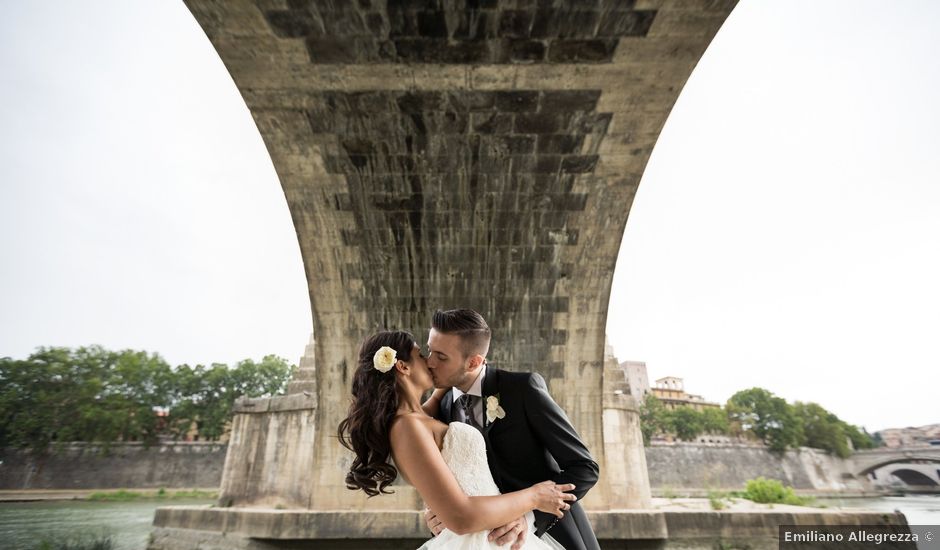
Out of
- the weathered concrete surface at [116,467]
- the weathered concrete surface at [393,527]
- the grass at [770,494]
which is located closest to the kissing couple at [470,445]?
the weathered concrete surface at [393,527]

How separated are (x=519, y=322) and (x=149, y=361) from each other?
37.8m

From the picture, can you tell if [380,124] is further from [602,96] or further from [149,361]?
[149,361]

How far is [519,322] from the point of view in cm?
735

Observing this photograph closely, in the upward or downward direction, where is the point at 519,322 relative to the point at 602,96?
downward

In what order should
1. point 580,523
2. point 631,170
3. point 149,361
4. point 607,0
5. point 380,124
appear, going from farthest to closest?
point 149,361 < point 631,170 < point 380,124 < point 607,0 < point 580,523

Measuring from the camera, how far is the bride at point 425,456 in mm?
1606

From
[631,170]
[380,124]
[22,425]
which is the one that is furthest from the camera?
[22,425]

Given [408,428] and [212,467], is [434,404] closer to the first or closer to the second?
[408,428]

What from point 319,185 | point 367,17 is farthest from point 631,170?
point 319,185

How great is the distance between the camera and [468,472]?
5.99 feet

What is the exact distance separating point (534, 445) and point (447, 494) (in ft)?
1.77

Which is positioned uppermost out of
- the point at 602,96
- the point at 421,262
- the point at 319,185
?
the point at 602,96

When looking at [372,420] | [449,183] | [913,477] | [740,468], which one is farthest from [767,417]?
[372,420]

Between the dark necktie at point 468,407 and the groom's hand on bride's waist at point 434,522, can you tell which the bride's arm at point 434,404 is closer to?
the dark necktie at point 468,407
